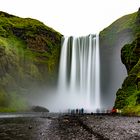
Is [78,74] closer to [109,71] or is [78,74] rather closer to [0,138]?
[109,71]

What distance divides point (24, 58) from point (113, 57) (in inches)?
1537

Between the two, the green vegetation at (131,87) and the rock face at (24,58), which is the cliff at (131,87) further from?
the rock face at (24,58)

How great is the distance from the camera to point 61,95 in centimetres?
14312

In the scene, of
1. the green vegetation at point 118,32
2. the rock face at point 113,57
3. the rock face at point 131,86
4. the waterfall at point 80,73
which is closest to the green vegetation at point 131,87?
the rock face at point 131,86

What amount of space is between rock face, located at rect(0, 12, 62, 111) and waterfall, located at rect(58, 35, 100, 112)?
275 inches

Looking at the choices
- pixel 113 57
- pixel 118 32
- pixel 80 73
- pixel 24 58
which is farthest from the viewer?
pixel 118 32

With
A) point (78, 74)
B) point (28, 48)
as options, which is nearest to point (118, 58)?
point (78, 74)

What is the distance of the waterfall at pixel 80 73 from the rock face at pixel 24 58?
23.0ft

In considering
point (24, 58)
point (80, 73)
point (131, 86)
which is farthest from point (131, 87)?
point (24, 58)

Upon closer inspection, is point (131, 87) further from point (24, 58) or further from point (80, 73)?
point (24, 58)

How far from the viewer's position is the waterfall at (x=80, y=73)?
429ft

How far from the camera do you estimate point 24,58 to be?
5807 inches

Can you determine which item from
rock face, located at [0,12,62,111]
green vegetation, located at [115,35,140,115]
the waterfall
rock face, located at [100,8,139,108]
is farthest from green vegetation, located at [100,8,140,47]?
green vegetation, located at [115,35,140,115]

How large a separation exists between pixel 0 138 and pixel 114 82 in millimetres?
106791
